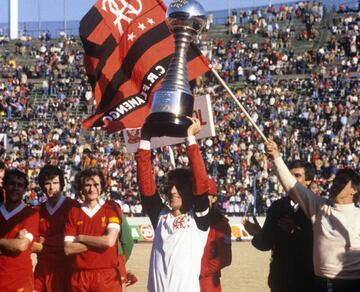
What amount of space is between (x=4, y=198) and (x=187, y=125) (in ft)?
8.19

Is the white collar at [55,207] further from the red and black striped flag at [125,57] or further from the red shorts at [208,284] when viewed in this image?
the red shorts at [208,284]

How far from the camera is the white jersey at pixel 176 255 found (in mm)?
6523

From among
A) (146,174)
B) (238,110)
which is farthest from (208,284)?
(238,110)

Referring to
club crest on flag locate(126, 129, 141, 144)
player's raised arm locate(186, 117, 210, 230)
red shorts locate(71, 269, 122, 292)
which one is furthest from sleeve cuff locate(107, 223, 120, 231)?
club crest on flag locate(126, 129, 141, 144)

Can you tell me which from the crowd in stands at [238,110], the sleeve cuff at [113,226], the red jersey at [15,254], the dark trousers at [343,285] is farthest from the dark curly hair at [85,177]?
the crowd in stands at [238,110]

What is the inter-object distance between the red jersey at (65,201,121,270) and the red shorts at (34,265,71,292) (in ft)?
1.69

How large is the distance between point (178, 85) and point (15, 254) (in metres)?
2.40

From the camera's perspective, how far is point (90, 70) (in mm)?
9836

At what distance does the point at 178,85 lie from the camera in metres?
6.16

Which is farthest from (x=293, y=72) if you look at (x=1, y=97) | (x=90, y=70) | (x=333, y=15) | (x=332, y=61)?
(x=90, y=70)

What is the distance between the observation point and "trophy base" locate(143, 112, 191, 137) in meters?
6.09

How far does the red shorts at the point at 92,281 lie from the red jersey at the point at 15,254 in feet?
1.36

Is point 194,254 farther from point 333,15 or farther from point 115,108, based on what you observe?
point 333,15

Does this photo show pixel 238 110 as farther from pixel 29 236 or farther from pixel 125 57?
pixel 29 236
